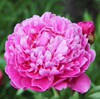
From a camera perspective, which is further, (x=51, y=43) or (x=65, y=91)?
(x=65, y=91)

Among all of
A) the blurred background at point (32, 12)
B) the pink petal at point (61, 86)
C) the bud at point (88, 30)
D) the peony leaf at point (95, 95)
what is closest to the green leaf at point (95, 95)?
the peony leaf at point (95, 95)

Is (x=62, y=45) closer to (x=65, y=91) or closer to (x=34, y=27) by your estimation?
(x=34, y=27)

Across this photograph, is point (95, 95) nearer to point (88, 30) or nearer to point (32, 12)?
point (88, 30)

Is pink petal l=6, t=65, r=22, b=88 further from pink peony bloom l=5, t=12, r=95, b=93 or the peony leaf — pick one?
the peony leaf

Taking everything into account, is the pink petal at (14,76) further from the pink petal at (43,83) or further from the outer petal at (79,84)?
the outer petal at (79,84)

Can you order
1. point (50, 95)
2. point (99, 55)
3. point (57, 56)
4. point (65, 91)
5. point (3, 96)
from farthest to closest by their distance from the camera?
point (99, 55) < point (3, 96) < point (50, 95) < point (65, 91) < point (57, 56)

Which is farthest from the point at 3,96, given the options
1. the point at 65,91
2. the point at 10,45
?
the point at 10,45

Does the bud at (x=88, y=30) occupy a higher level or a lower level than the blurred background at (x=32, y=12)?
lower

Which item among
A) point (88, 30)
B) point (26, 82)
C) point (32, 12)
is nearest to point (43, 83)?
point (26, 82)

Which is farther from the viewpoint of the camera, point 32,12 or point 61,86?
point 32,12
